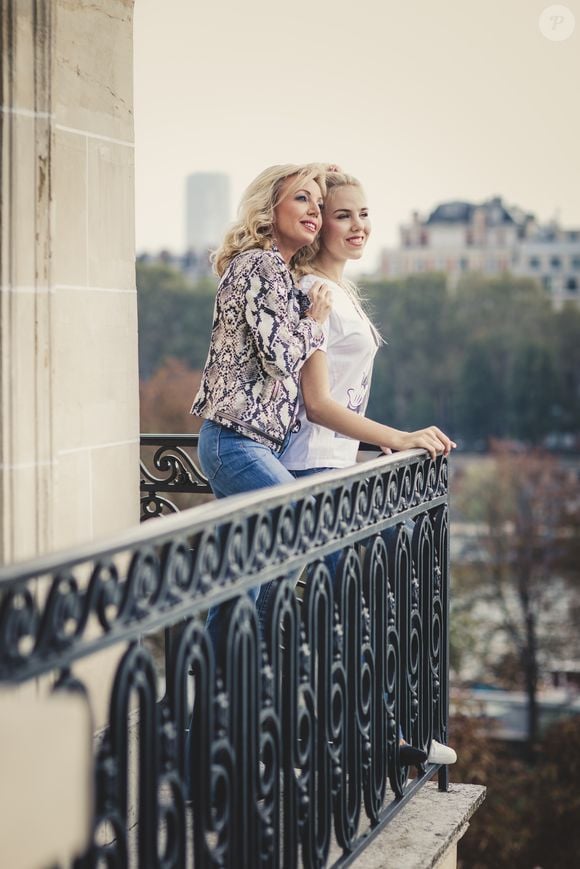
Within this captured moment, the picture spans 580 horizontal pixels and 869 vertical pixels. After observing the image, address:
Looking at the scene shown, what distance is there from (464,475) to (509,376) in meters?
6.76

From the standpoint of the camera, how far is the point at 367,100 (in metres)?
48.2

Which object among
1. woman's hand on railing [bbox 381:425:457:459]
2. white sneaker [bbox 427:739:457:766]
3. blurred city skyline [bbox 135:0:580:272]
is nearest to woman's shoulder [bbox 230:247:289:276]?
woman's hand on railing [bbox 381:425:457:459]

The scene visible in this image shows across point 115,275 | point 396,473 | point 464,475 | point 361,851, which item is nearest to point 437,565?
point 396,473

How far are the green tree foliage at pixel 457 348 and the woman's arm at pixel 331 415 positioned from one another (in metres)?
41.4

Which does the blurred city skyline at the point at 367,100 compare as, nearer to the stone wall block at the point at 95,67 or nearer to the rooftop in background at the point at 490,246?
the rooftop in background at the point at 490,246

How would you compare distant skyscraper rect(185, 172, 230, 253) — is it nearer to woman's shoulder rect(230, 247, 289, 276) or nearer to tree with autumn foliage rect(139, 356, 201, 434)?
tree with autumn foliage rect(139, 356, 201, 434)

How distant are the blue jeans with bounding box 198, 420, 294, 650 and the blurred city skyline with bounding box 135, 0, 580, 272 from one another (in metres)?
43.8

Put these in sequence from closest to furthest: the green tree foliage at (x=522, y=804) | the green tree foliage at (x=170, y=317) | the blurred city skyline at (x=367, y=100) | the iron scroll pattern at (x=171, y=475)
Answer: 1. the iron scroll pattern at (x=171, y=475)
2. the green tree foliage at (x=522, y=804)
3. the green tree foliage at (x=170, y=317)
4. the blurred city skyline at (x=367, y=100)

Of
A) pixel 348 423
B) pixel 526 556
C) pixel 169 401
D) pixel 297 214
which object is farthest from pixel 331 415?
pixel 169 401

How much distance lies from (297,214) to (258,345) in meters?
0.47

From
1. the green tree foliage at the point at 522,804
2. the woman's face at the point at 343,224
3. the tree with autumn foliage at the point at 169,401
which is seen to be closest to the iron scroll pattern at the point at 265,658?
the woman's face at the point at 343,224

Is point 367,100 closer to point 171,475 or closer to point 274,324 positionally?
point 171,475

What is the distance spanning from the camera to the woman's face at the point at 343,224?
3.92m

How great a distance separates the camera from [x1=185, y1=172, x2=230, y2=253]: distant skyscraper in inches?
1848
